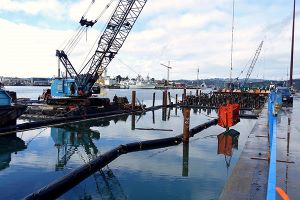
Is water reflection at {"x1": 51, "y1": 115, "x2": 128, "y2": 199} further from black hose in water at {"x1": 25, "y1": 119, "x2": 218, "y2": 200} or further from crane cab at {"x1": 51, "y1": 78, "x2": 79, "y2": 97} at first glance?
crane cab at {"x1": 51, "y1": 78, "x2": 79, "y2": 97}

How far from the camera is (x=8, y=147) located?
23812 millimetres

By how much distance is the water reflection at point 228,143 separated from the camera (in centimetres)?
2255

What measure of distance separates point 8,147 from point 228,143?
15719 mm

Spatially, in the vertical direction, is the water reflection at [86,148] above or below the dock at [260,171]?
below

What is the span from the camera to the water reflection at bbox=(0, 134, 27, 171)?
65.3 ft

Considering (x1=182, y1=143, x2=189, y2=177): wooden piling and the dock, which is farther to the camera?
(x1=182, y1=143, x2=189, y2=177): wooden piling

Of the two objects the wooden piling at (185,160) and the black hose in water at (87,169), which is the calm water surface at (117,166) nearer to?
the wooden piling at (185,160)

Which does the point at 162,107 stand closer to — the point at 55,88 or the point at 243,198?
the point at 55,88

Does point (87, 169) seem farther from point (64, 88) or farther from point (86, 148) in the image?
A: point (64, 88)

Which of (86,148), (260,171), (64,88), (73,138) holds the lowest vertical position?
(86,148)

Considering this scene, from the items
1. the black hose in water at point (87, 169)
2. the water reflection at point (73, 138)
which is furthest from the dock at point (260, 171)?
the water reflection at point (73, 138)

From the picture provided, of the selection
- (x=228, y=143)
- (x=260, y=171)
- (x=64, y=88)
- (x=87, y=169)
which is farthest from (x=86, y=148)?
(x=64, y=88)

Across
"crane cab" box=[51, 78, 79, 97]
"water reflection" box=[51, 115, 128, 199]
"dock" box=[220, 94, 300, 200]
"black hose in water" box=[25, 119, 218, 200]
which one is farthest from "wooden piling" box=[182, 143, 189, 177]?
"crane cab" box=[51, 78, 79, 97]

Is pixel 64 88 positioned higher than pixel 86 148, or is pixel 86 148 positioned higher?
pixel 64 88
